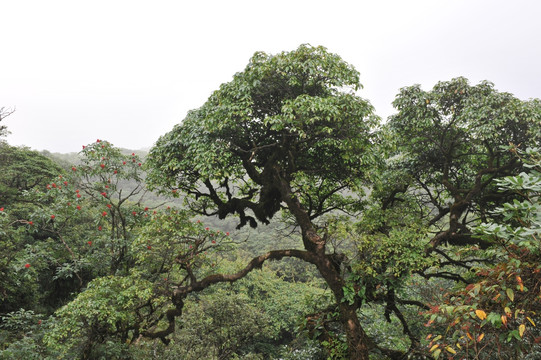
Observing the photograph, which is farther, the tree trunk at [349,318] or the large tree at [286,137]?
the large tree at [286,137]

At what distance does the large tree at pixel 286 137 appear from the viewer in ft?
19.3

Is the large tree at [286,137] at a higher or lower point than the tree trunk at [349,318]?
higher

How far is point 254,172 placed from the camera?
7.49m

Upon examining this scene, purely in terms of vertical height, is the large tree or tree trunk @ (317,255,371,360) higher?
the large tree

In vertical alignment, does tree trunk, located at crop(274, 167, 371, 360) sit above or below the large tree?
below

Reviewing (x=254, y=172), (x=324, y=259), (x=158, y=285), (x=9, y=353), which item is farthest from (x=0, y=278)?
(x=324, y=259)

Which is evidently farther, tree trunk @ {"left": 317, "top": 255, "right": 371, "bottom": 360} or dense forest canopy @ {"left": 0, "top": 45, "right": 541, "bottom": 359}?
dense forest canopy @ {"left": 0, "top": 45, "right": 541, "bottom": 359}

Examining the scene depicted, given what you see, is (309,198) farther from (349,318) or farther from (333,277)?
(349,318)

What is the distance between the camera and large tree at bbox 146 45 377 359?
19.3 ft

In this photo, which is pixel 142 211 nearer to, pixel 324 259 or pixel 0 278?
pixel 0 278

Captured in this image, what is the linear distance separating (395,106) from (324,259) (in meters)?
4.92

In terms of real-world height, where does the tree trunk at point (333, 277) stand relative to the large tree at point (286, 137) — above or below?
below

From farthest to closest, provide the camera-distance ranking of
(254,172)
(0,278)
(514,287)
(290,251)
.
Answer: (0,278)
(254,172)
(290,251)
(514,287)

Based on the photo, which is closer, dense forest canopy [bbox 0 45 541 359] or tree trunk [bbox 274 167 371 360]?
tree trunk [bbox 274 167 371 360]
